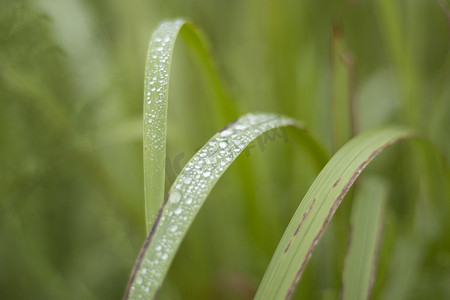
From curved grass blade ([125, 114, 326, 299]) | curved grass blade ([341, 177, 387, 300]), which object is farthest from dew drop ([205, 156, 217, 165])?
curved grass blade ([341, 177, 387, 300])

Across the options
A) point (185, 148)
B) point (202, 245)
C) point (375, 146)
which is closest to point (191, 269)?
point (202, 245)

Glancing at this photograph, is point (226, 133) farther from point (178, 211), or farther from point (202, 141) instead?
point (202, 141)

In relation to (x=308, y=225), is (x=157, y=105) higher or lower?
higher

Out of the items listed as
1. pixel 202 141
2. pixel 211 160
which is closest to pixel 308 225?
pixel 211 160

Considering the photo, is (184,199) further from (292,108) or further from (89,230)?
(89,230)

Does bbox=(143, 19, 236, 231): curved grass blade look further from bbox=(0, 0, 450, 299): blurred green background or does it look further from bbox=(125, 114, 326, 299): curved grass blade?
bbox=(0, 0, 450, 299): blurred green background

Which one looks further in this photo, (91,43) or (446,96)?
(91,43)
